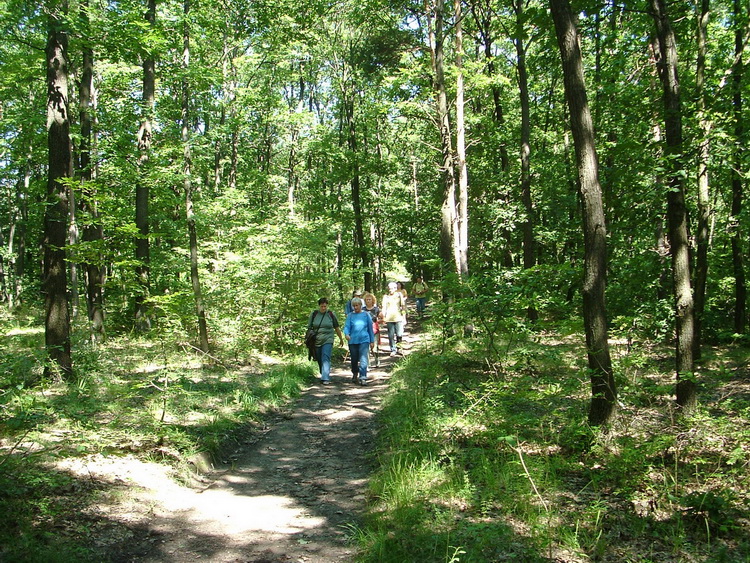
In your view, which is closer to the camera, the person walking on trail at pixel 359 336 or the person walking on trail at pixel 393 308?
the person walking on trail at pixel 359 336

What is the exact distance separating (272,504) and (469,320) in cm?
480

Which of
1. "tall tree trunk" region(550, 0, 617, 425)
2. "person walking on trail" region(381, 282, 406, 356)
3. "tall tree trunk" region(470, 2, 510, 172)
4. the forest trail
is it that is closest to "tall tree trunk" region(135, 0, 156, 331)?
"person walking on trail" region(381, 282, 406, 356)

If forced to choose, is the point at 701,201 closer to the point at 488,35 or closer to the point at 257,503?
the point at 257,503

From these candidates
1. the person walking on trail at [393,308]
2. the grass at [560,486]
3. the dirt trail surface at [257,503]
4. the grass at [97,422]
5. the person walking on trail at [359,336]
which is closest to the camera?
the grass at [560,486]

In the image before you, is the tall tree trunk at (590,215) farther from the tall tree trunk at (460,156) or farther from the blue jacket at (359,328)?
the tall tree trunk at (460,156)

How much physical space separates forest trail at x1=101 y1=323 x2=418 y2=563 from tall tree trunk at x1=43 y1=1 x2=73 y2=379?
420 cm

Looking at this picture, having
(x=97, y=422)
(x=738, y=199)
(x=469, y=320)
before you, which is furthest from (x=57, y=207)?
(x=738, y=199)

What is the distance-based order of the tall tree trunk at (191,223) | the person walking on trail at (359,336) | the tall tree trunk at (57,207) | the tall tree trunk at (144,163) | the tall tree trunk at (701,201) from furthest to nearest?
the tall tree trunk at (144,163) → the tall tree trunk at (191,223) → the person walking on trail at (359,336) → the tall tree trunk at (57,207) → the tall tree trunk at (701,201)

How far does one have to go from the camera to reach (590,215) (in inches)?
204

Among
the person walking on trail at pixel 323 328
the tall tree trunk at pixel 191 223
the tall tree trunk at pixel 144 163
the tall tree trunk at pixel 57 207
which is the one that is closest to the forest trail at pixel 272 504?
the person walking on trail at pixel 323 328

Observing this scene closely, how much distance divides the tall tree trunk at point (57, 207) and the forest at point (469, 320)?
0.05 metres

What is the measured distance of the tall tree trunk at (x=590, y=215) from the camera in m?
5.18

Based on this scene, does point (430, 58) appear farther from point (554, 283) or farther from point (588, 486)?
point (588, 486)

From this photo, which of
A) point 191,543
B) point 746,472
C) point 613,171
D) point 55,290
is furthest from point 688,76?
point 55,290
